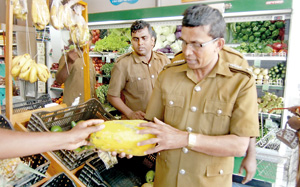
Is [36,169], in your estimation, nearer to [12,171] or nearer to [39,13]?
[12,171]

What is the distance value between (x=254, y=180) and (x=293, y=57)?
78.7 inches

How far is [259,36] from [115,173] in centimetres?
360

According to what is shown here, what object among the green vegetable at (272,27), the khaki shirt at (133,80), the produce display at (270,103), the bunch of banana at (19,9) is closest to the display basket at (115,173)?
the khaki shirt at (133,80)

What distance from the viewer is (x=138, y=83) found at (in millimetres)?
2973

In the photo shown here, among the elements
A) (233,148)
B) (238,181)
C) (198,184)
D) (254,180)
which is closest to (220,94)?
(233,148)

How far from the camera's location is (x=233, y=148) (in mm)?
1324

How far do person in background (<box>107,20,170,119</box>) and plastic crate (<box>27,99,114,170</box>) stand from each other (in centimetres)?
55

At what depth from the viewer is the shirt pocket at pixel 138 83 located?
297 cm

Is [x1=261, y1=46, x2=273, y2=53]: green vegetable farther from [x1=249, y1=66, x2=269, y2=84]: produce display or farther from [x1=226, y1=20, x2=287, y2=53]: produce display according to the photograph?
[x1=249, y1=66, x2=269, y2=84]: produce display

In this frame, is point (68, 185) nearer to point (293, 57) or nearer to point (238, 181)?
point (238, 181)

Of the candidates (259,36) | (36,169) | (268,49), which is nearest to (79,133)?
(36,169)

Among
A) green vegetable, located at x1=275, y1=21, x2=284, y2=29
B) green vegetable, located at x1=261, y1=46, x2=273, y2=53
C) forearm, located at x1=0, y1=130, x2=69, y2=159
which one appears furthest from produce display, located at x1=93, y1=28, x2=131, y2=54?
forearm, located at x1=0, y1=130, x2=69, y2=159

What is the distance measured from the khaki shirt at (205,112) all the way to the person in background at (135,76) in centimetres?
137

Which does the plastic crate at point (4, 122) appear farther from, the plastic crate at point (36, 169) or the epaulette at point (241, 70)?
the epaulette at point (241, 70)
